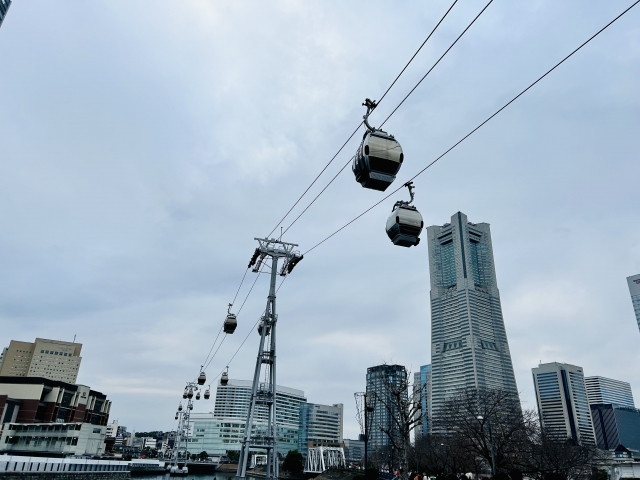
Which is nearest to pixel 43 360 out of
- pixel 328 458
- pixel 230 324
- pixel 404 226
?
pixel 328 458

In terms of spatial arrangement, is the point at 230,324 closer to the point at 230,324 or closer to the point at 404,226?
the point at 230,324

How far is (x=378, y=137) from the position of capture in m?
10.4

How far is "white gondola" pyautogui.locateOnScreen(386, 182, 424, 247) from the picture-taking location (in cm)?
1177

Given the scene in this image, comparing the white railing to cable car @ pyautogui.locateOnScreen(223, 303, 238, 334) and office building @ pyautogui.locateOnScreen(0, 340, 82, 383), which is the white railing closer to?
cable car @ pyautogui.locateOnScreen(223, 303, 238, 334)

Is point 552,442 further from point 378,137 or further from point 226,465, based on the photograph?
point 226,465

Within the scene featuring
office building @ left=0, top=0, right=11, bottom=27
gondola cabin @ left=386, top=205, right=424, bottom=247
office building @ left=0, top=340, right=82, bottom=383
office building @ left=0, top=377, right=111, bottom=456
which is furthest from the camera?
office building @ left=0, top=340, right=82, bottom=383

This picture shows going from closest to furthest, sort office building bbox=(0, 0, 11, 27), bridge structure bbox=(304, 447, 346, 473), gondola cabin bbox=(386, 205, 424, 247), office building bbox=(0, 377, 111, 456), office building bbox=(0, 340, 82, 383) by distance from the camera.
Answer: gondola cabin bbox=(386, 205, 424, 247), office building bbox=(0, 0, 11, 27), office building bbox=(0, 377, 111, 456), bridge structure bbox=(304, 447, 346, 473), office building bbox=(0, 340, 82, 383)

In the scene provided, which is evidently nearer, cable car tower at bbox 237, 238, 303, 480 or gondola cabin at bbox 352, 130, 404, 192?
gondola cabin at bbox 352, 130, 404, 192

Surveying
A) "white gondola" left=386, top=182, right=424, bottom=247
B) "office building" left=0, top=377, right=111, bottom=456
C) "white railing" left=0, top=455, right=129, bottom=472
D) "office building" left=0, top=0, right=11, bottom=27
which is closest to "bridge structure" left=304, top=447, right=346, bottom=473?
"office building" left=0, top=377, right=111, bottom=456

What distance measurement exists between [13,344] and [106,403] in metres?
80.9

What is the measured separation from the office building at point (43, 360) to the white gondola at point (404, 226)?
8017 inches

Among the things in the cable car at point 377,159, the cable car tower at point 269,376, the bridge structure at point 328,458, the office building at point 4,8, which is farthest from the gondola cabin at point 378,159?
the bridge structure at point 328,458

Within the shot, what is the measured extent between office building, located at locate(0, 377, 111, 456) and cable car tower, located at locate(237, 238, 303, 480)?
70.4 m

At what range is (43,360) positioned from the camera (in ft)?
596
